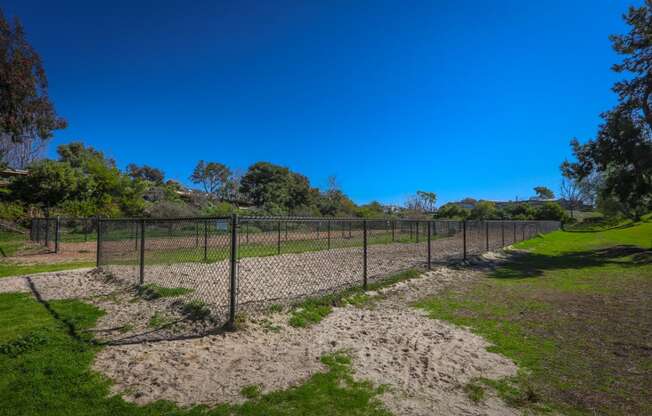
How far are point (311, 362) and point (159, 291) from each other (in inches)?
155

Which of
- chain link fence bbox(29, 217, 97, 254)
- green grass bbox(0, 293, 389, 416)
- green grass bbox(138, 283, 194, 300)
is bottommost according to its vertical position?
green grass bbox(0, 293, 389, 416)

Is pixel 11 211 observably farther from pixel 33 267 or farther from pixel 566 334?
pixel 566 334

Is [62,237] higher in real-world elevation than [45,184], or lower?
Answer: lower

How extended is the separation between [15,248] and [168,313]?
13.9 meters

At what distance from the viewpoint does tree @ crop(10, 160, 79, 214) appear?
80.5 feet

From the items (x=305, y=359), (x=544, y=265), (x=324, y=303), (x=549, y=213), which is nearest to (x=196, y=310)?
(x=324, y=303)

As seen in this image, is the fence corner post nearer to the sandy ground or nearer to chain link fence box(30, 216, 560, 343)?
chain link fence box(30, 216, 560, 343)

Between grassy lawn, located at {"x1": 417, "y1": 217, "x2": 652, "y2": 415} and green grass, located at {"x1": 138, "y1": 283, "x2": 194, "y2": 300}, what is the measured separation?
4238 millimetres

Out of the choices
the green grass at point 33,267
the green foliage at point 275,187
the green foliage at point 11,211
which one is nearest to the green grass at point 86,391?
the green grass at point 33,267

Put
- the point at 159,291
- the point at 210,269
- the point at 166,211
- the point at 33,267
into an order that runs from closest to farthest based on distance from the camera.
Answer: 1. the point at 159,291
2. the point at 210,269
3. the point at 33,267
4. the point at 166,211

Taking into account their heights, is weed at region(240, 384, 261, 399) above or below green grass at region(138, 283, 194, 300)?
below

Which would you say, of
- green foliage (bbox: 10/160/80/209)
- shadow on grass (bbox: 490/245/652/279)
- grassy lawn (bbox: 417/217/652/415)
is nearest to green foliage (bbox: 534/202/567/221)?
shadow on grass (bbox: 490/245/652/279)

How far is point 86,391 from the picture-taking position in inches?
117

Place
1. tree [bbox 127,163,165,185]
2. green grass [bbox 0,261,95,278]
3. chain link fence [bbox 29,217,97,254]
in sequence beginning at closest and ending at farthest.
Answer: green grass [bbox 0,261,95,278], chain link fence [bbox 29,217,97,254], tree [bbox 127,163,165,185]
